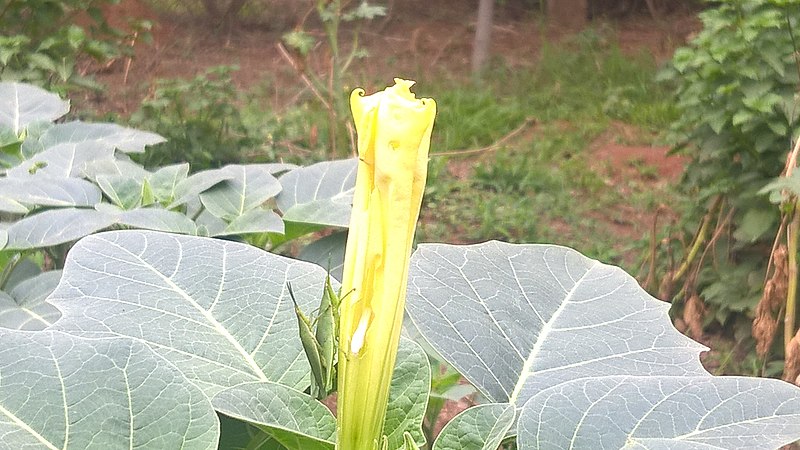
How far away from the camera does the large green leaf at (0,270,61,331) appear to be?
0.95m

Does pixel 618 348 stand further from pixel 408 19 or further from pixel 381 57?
pixel 408 19

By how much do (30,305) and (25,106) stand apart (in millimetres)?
719

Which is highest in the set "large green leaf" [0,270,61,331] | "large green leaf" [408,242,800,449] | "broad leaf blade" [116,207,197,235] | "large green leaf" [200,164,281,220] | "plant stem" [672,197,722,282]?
"large green leaf" [408,242,800,449]

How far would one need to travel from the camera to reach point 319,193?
1.24 meters

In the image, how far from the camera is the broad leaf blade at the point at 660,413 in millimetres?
632

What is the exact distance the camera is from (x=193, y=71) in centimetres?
645

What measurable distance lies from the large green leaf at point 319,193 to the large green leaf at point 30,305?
306 mm

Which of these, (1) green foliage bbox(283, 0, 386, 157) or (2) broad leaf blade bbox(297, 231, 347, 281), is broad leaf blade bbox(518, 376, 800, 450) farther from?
(1) green foliage bbox(283, 0, 386, 157)

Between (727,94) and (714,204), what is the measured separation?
43cm

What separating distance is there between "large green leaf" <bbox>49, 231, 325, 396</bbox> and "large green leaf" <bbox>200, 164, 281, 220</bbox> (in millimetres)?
328

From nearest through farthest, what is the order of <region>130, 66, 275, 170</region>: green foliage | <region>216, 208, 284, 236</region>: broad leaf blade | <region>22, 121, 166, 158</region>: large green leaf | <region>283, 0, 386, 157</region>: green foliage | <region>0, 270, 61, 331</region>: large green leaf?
1. <region>0, 270, 61, 331</region>: large green leaf
2. <region>216, 208, 284, 236</region>: broad leaf blade
3. <region>22, 121, 166, 158</region>: large green leaf
4. <region>283, 0, 386, 157</region>: green foliage
5. <region>130, 66, 275, 170</region>: green foliage

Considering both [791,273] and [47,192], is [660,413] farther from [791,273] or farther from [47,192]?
[791,273]

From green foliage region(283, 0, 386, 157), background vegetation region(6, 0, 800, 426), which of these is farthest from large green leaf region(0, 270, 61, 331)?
green foliage region(283, 0, 386, 157)

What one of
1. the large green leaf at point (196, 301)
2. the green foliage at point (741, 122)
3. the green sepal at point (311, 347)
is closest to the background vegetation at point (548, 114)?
the green foliage at point (741, 122)
